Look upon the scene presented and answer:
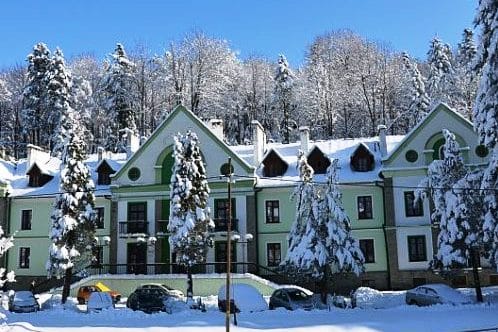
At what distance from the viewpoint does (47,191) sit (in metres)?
40.1

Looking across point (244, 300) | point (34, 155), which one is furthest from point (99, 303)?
point (34, 155)

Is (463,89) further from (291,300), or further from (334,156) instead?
(291,300)

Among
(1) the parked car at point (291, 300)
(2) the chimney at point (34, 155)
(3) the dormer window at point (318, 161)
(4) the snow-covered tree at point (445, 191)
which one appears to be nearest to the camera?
(1) the parked car at point (291, 300)

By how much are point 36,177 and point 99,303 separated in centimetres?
1831

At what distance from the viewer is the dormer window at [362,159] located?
120 feet

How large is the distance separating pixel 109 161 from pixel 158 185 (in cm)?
594

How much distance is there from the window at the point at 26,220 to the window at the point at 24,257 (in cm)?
149

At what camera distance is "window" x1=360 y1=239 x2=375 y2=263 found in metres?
35.1

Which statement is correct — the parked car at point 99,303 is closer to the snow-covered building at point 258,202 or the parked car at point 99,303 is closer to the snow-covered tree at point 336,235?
the snow-covered building at point 258,202

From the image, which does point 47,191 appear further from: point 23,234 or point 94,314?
point 94,314

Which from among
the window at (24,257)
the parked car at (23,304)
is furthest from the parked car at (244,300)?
the window at (24,257)

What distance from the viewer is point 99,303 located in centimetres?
2641

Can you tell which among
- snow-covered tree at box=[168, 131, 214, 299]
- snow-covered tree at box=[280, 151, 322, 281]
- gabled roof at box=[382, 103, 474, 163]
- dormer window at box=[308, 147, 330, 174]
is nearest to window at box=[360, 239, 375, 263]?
gabled roof at box=[382, 103, 474, 163]

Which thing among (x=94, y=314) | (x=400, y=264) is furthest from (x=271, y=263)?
(x=94, y=314)
